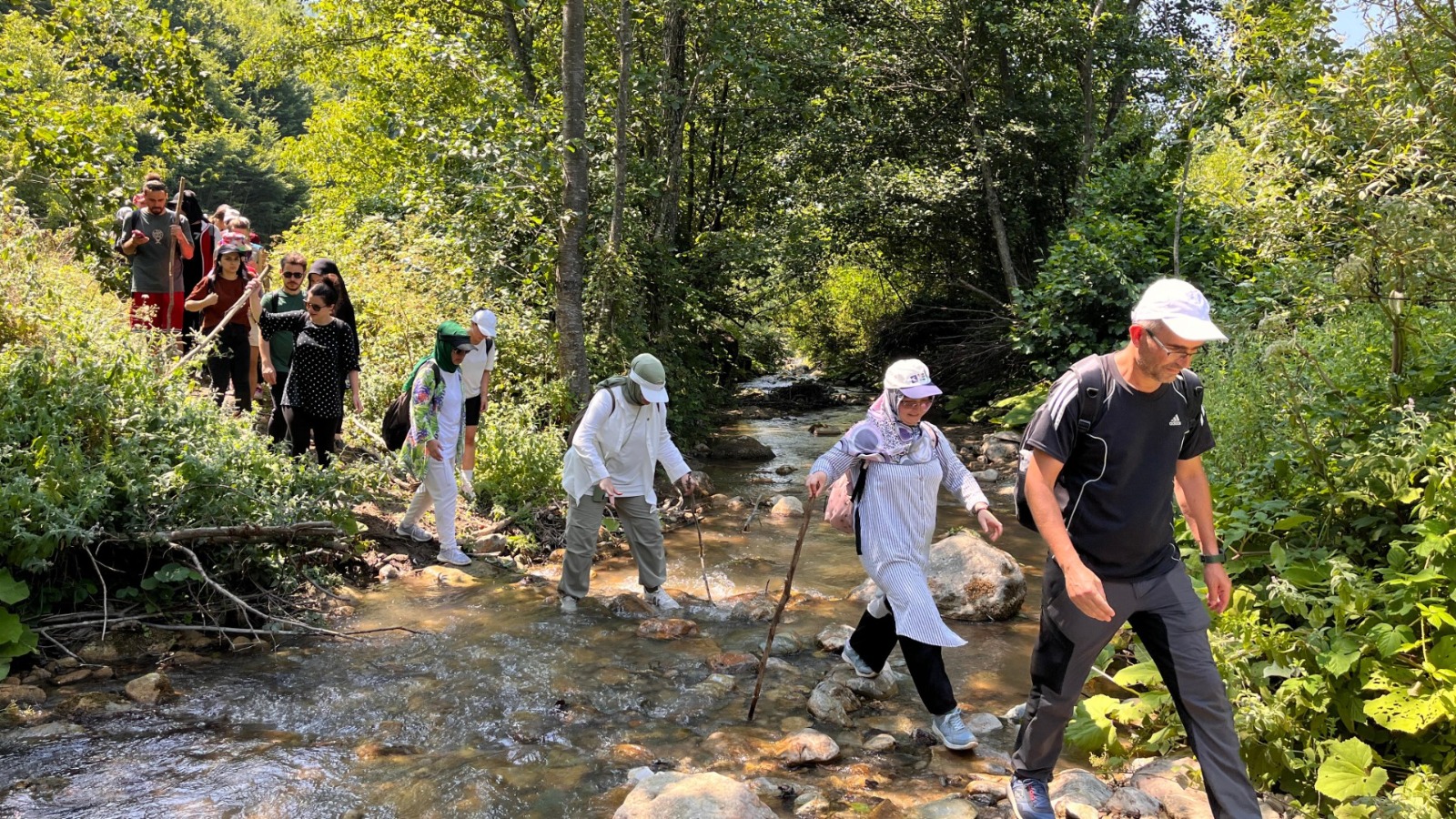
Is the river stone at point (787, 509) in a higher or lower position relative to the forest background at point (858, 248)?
lower

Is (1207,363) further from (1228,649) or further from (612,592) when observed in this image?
(612,592)

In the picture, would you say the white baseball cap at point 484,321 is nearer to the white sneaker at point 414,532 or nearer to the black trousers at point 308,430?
the black trousers at point 308,430

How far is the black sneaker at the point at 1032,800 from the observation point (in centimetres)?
375

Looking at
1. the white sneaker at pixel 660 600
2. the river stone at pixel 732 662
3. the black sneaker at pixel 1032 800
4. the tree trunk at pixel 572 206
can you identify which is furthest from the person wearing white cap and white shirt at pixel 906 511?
the tree trunk at pixel 572 206

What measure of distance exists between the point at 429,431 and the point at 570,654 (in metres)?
2.22

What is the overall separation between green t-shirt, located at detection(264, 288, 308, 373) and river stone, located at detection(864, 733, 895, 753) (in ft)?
18.7

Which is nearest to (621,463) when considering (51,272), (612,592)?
(612,592)

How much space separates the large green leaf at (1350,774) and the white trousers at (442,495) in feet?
19.5

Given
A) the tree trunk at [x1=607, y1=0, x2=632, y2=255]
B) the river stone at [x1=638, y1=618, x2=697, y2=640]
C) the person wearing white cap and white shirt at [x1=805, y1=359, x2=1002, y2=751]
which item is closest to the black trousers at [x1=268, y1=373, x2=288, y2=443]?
the river stone at [x1=638, y1=618, x2=697, y2=640]

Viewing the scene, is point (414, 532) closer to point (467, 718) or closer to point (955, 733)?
point (467, 718)

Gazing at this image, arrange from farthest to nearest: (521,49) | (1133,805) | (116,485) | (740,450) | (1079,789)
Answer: (740,450) → (521,49) → (116,485) → (1079,789) → (1133,805)

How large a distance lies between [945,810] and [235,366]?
7.47 metres

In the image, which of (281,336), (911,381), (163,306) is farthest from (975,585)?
(163,306)

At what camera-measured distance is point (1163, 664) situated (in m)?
3.58
